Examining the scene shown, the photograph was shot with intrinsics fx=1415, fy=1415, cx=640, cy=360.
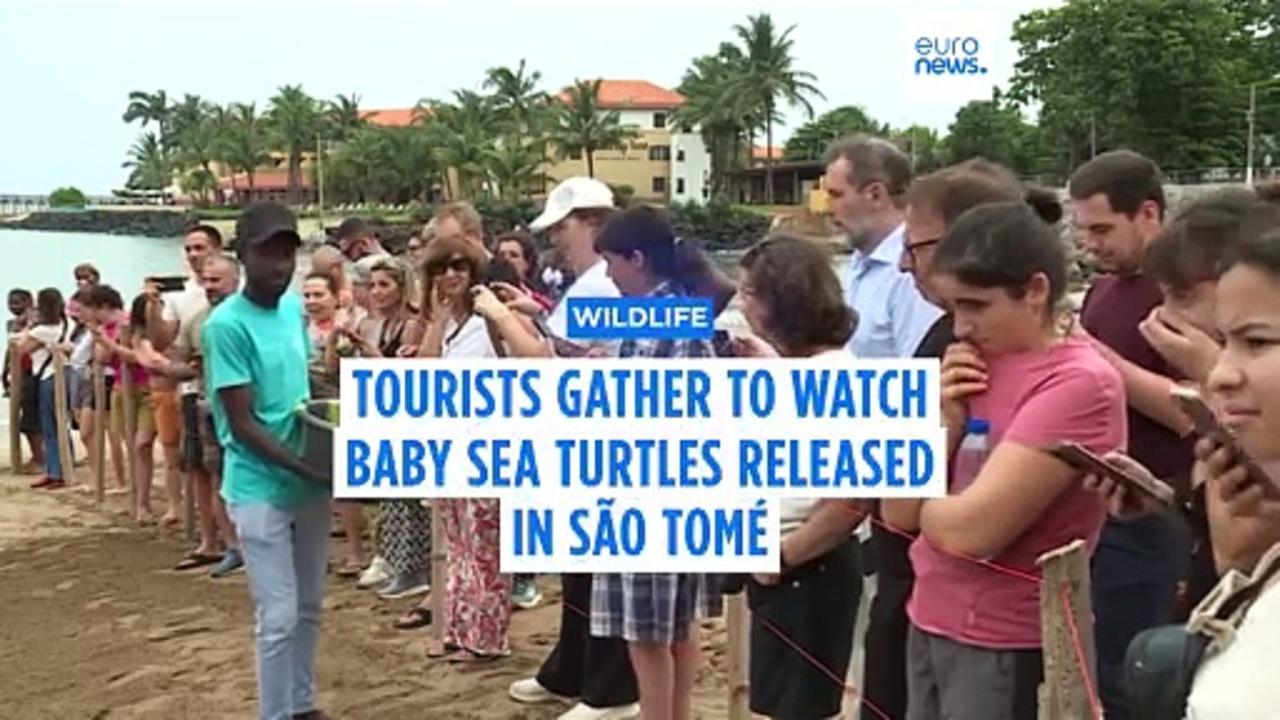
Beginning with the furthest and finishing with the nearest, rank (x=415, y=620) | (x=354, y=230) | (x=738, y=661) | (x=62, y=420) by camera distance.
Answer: (x=62, y=420) < (x=354, y=230) < (x=415, y=620) < (x=738, y=661)

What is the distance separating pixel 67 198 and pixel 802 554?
418 ft

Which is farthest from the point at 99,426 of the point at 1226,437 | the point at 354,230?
the point at 1226,437

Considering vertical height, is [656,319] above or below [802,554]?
above

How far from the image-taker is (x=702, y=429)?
323 centimetres

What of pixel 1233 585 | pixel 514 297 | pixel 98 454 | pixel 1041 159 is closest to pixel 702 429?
pixel 514 297

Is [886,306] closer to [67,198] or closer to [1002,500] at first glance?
[1002,500]

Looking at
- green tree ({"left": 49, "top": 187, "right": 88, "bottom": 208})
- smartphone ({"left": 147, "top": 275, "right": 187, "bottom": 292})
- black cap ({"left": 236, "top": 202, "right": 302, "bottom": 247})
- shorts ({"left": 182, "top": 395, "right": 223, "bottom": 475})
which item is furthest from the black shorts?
green tree ({"left": 49, "top": 187, "right": 88, "bottom": 208})

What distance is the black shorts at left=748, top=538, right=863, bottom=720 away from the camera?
10.4 ft

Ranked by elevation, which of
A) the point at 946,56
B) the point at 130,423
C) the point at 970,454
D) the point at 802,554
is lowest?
the point at 130,423

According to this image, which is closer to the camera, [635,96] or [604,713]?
[604,713]

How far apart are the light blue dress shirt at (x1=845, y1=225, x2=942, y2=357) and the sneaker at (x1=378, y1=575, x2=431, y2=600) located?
310 centimetres

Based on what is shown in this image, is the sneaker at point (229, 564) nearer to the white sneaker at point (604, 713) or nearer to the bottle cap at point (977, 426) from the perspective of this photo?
the white sneaker at point (604, 713)

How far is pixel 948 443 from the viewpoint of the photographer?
256 centimetres

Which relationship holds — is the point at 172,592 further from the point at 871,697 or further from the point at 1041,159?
the point at 1041,159
